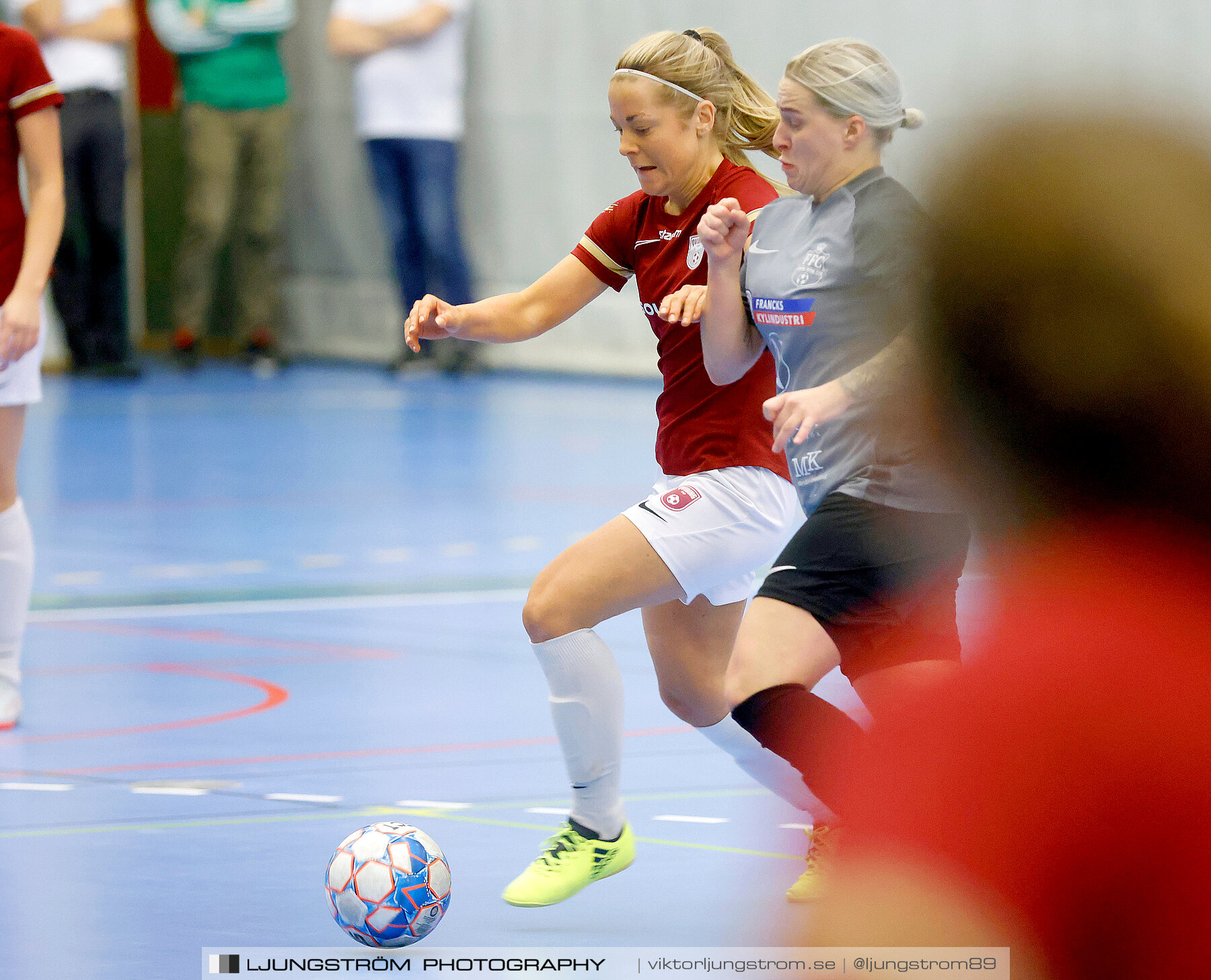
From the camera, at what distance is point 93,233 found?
13.4 metres

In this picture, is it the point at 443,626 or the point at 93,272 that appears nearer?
the point at 443,626

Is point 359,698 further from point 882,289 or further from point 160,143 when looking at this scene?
point 160,143

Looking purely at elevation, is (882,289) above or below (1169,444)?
below

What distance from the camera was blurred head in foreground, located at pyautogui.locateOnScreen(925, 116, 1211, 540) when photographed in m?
0.90

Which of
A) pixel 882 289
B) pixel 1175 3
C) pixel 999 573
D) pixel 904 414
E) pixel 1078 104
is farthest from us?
pixel 1175 3

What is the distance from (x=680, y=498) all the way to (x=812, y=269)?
528mm

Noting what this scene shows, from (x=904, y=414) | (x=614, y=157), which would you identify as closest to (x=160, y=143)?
(x=614, y=157)

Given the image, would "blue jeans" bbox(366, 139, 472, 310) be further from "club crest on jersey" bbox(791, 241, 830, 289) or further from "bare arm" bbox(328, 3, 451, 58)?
"club crest on jersey" bbox(791, 241, 830, 289)

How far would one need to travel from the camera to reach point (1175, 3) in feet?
35.0

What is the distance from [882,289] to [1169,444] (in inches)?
91.4

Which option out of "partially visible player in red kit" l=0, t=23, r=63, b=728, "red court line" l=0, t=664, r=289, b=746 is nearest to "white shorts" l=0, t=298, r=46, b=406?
"partially visible player in red kit" l=0, t=23, r=63, b=728

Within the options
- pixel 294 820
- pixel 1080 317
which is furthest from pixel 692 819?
pixel 1080 317

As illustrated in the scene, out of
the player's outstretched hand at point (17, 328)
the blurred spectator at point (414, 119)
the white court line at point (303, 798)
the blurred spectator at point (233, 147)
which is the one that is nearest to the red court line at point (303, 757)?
the white court line at point (303, 798)

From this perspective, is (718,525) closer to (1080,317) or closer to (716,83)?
(716,83)
